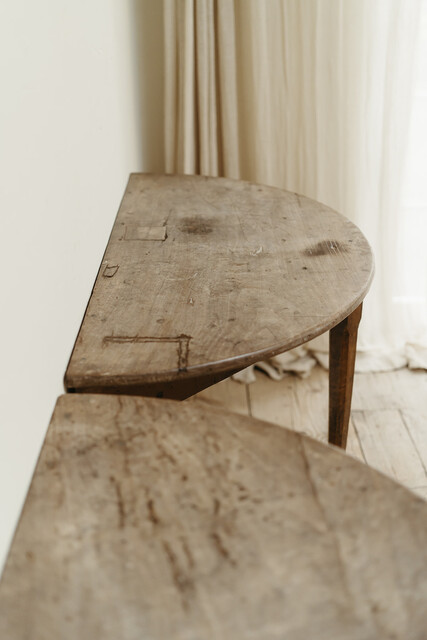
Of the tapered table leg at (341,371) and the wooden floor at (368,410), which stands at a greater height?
the tapered table leg at (341,371)

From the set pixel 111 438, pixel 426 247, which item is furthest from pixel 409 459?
pixel 111 438

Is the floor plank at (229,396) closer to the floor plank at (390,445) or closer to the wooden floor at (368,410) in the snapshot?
the wooden floor at (368,410)

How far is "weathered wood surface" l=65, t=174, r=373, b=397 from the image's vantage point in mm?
844

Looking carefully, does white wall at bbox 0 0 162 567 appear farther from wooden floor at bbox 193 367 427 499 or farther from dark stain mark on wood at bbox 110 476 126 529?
wooden floor at bbox 193 367 427 499

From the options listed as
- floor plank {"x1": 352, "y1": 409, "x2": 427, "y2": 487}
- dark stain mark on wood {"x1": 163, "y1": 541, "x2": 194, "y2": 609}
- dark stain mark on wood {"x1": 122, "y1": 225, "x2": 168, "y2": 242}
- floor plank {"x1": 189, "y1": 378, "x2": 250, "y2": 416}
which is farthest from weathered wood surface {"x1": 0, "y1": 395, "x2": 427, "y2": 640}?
floor plank {"x1": 189, "y1": 378, "x2": 250, "y2": 416}

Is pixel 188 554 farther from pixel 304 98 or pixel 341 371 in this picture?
pixel 304 98

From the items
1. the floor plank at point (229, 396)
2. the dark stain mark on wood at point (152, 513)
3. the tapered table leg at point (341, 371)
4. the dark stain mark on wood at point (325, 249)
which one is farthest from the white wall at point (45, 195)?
the floor plank at point (229, 396)

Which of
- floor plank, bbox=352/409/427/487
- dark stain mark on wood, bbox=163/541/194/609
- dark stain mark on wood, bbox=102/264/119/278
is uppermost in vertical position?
dark stain mark on wood, bbox=102/264/119/278

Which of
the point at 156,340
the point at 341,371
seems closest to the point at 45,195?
the point at 156,340

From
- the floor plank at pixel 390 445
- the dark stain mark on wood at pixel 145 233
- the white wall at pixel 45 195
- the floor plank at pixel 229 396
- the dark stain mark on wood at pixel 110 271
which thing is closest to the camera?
the white wall at pixel 45 195

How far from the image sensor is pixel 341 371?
4.24 feet

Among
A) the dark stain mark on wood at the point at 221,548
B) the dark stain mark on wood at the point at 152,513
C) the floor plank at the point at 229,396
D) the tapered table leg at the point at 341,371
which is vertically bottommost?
the floor plank at the point at 229,396

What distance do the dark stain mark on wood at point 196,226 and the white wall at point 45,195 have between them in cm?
14

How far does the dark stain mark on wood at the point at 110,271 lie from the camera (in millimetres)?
1073
